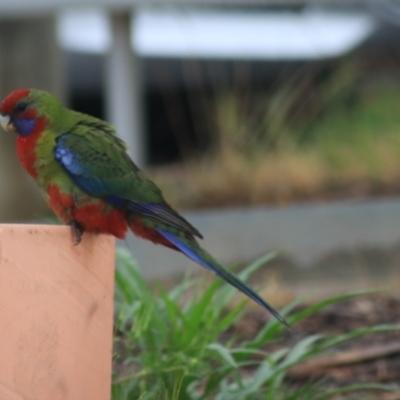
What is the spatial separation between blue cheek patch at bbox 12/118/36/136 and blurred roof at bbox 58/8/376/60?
24.9ft

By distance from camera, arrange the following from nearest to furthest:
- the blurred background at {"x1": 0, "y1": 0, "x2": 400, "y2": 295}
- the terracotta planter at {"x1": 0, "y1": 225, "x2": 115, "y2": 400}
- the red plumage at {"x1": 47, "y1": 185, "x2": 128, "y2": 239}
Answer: the terracotta planter at {"x1": 0, "y1": 225, "x2": 115, "y2": 400} < the red plumage at {"x1": 47, "y1": 185, "x2": 128, "y2": 239} < the blurred background at {"x1": 0, "y1": 0, "x2": 400, "y2": 295}

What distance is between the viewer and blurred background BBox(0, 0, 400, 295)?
6480mm

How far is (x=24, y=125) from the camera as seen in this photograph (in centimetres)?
364

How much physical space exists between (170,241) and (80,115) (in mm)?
602

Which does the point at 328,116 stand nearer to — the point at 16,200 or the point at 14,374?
the point at 16,200

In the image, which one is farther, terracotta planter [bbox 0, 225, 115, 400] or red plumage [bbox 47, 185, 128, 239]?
red plumage [bbox 47, 185, 128, 239]

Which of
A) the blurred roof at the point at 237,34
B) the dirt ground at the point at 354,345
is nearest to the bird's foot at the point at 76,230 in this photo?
the dirt ground at the point at 354,345

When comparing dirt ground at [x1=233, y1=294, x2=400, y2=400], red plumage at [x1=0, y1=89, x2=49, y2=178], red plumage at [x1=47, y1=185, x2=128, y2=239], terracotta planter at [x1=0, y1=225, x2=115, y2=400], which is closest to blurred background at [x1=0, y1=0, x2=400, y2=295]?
dirt ground at [x1=233, y1=294, x2=400, y2=400]

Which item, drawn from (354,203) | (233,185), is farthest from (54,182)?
(233,185)

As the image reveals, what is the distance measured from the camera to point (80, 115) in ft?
12.1

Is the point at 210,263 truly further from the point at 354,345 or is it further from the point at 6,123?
the point at 354,345

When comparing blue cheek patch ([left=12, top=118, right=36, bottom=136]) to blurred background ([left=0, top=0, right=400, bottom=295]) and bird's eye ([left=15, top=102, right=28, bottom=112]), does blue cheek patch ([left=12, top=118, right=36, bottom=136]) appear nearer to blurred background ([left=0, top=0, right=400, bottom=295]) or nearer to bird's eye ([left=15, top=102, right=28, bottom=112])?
bird's eye ([left=15, top=102, right=28, bottom=112])

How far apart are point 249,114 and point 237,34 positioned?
3891mm

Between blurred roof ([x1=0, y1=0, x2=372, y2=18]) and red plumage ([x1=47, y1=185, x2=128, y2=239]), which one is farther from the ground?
red plumage ([x1=47, y1=185, x2=128, y2=239])
